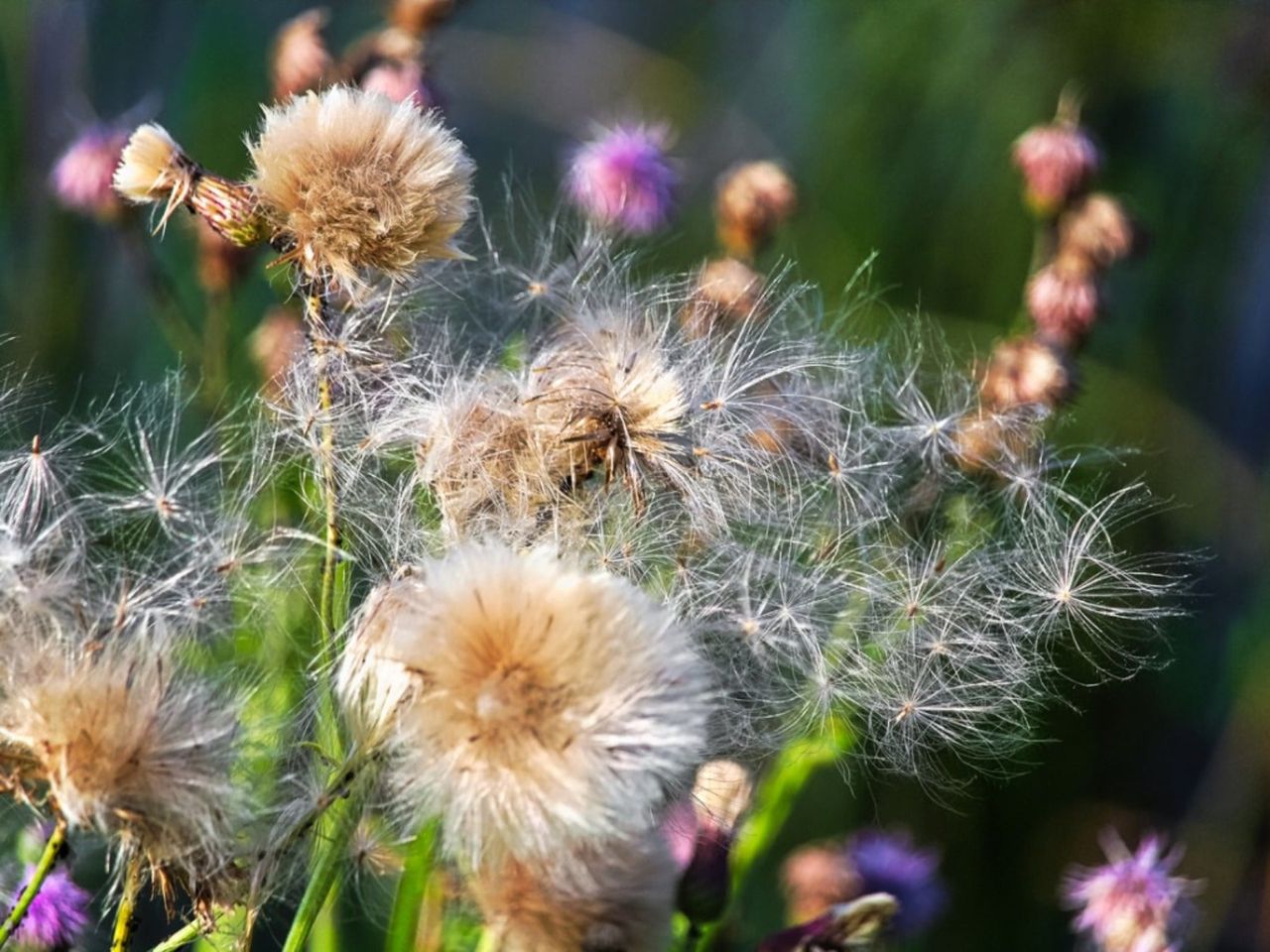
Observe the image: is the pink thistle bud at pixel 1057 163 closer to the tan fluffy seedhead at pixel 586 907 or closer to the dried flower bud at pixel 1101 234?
the dried flower bud at pixel 1101 234

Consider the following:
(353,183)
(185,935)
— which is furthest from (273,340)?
(185,935)

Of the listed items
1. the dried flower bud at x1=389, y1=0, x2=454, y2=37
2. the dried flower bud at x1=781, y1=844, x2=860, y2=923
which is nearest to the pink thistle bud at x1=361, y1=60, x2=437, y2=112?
the dried flower bud at x1=389, y1=0, x2=454, y2=37

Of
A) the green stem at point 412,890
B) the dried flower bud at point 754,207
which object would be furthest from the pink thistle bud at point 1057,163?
the green stem at point 412,890

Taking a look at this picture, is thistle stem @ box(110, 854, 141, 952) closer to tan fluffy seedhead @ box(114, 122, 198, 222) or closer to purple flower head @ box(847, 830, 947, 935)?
tan fluffy seedhead @ box(114, 122, 198, 222)

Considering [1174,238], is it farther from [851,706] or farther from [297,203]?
[297,203]

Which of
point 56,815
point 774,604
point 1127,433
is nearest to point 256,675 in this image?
point 56,815

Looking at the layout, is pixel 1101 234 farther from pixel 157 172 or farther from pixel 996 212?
pixel 157 172
